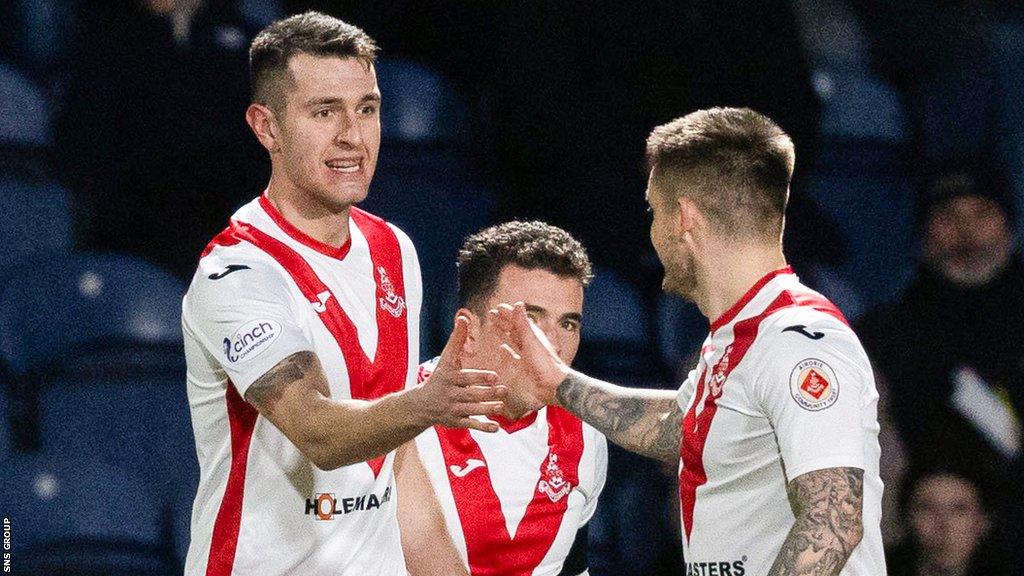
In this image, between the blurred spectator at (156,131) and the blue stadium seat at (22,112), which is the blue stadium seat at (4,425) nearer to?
the blurred spectator at (156,131)

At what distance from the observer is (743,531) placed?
2.23 metres

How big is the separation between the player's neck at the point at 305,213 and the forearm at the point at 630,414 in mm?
594

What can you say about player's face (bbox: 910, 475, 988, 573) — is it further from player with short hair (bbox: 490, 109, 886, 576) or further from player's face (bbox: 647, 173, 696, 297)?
player's face (bbox: 647, 173, 696, 297)

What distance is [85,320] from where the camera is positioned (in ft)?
14.7

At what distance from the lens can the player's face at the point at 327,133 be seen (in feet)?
8.64

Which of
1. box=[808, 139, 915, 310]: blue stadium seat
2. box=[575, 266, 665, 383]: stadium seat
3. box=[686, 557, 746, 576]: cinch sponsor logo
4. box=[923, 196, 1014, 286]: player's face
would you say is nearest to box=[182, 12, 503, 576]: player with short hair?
box=[686, 557, 746, 576]: cinch sponsor logo

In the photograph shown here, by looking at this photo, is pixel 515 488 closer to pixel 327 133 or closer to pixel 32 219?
pixel 327 133

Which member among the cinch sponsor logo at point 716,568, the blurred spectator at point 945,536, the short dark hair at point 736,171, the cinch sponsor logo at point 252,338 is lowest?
the blurred spectator at point 945,536

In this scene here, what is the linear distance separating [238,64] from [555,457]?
2282 millimetres

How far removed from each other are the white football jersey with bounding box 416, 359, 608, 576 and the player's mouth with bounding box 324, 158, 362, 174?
0.78m

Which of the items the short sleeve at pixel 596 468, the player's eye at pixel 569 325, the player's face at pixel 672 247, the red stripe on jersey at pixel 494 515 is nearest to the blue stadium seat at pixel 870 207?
the short sleeve at pixel 596 468

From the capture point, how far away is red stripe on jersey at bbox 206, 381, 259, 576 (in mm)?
2506

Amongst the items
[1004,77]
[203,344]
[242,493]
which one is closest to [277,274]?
[203,344]

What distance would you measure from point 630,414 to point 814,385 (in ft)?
2.30
